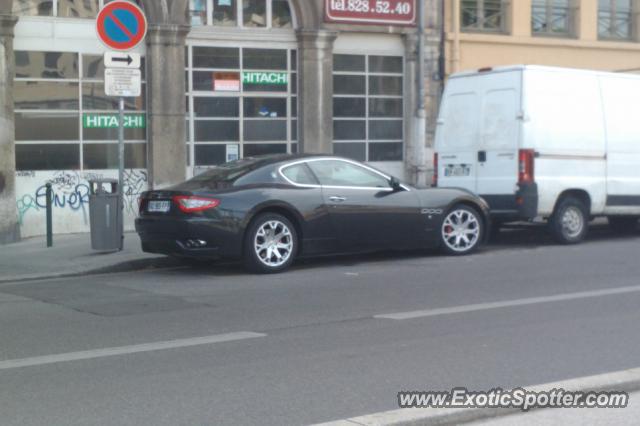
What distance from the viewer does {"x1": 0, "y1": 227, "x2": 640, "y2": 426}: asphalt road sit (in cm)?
650

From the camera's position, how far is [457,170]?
15734 mm

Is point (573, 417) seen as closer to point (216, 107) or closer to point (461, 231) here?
point (461, 231)

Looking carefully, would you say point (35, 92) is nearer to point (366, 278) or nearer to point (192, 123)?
point (192, 123)

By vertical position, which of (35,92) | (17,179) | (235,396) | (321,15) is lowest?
(235,396)

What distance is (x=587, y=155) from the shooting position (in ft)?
50.3

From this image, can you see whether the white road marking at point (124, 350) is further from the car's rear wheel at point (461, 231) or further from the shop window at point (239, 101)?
the shop window at point (239, 101)

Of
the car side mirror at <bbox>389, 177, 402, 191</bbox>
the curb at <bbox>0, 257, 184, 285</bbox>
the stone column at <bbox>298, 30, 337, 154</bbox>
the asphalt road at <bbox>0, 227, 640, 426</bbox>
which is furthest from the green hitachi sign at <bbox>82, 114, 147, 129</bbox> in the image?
the car side mirror at <bbox>389, 177, 402, 191</bbox>

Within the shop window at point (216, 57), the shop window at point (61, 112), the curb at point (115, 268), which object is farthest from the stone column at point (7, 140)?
the curb at point (115, 268)

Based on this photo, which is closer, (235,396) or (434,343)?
(235,396)

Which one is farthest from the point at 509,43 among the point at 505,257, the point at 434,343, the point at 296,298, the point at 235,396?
the point at 235,396

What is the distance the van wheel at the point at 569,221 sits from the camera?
15.2 meters

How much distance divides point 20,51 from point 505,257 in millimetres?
8543

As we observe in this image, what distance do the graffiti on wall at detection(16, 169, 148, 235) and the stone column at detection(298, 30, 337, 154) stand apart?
11.6ft

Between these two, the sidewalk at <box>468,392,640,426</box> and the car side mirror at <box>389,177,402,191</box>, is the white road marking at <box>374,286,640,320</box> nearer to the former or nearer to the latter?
the sidewalk at <box>468,392,640,426</box>
